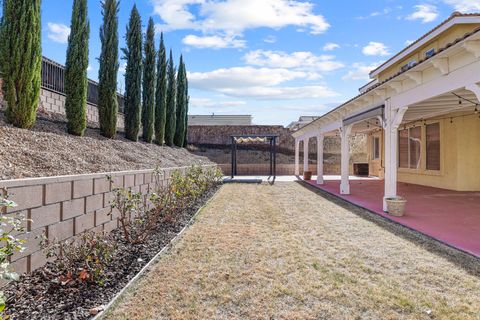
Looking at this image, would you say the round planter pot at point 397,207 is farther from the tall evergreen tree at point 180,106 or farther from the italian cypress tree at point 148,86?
the tall evergreen tree at point 180,106

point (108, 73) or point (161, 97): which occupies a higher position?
point (161, 97)

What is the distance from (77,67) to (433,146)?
13042mm

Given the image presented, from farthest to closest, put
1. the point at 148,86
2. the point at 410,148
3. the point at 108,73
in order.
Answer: the point at 410,148, the point at 148,86, the point at 108,73

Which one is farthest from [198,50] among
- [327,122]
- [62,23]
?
[62,23]

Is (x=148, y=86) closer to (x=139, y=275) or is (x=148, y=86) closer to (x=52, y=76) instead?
(x=52, y=76)

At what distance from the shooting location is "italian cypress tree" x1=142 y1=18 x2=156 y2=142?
12219mm

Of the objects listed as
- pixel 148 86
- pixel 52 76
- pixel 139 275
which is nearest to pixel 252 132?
pixel 148 86

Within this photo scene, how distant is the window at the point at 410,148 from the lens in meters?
14.4

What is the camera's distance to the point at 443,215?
7328 mm

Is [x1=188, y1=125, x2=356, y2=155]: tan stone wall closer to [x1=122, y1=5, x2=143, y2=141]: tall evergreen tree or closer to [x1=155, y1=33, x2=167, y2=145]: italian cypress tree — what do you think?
[x1=155, y1=33, x2=167, y2=145]: italian cypress tree

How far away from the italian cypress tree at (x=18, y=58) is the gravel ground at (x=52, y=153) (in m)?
0.32

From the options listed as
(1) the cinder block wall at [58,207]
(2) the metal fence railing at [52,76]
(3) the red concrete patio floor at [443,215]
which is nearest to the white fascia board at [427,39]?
(3) the red concrete patio floor at [443,215]

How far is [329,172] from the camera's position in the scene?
21.8 m

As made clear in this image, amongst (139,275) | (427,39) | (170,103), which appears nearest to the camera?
(139,275)
